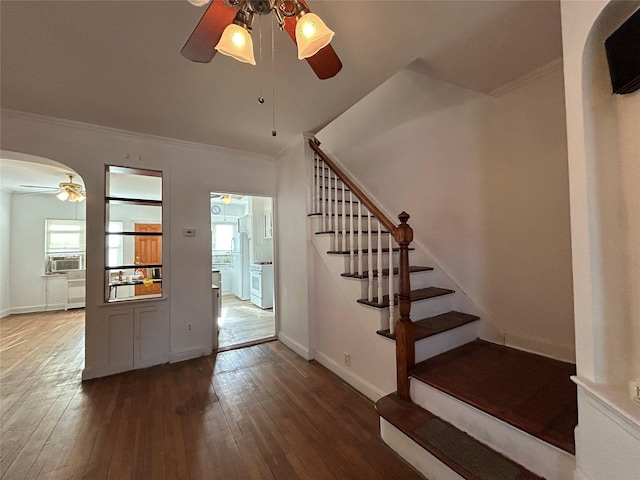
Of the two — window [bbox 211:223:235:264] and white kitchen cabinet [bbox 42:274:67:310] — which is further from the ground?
window [bbox 211:223:235:264]

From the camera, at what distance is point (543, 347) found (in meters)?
1.97

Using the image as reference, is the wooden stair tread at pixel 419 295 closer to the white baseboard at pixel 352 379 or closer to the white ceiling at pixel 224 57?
the white baseboard at pixel 352 379

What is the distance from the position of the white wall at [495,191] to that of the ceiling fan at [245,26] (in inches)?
73.3

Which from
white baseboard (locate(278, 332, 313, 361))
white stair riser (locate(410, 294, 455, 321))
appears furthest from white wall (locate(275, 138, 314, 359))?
white stair riser (locate(410, 294, 455, 321))

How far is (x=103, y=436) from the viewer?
180 centimetres

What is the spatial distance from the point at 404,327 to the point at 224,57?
223 centimetres

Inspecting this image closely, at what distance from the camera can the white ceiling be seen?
1.39 metres

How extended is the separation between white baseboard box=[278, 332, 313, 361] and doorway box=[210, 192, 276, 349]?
0.32m

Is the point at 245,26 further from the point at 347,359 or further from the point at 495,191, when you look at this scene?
the point at 347,359

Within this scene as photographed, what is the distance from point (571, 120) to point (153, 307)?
12.3 feet

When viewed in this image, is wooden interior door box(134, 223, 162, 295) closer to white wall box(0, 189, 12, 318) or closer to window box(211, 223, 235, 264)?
white wall box(0, 189, 12, 318)

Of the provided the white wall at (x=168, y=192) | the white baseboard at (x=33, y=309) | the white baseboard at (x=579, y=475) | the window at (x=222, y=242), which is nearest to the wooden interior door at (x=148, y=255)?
the white wall at (x=168, y=192)

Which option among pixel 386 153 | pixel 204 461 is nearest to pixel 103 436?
pixel 204 461

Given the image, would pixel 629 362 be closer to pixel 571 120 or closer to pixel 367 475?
pixel 571 120
